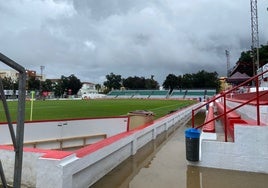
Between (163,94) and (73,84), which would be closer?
(163,94)

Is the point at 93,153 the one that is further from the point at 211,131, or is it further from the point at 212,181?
the point at 211,131

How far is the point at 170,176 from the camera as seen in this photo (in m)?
5.75

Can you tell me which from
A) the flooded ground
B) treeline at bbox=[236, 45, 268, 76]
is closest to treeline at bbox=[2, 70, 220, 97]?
treeline at bbox=[236, 45, 268, 76]

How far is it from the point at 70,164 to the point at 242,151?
145 inches

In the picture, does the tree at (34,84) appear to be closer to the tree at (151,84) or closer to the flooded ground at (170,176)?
the tree at (151,84)

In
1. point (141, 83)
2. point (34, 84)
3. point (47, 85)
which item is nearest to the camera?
point (34, 84)

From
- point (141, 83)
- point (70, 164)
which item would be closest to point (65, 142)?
point (70, 164)

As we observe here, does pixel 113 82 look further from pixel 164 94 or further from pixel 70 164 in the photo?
pixel 70 164

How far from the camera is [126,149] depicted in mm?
Result: 7445

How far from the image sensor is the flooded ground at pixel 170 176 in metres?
5.22

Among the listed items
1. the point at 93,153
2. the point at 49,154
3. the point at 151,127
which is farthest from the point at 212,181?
the point at 151,127

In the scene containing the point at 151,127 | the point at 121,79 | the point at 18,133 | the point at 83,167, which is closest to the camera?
the point at 18,133

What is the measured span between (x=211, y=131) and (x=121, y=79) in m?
126

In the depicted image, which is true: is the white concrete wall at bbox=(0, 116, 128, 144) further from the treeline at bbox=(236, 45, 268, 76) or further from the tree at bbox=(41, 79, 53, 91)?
the tree at bbox=(41, 79, 53, 91)
